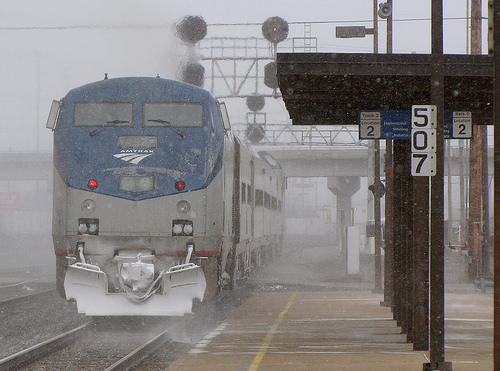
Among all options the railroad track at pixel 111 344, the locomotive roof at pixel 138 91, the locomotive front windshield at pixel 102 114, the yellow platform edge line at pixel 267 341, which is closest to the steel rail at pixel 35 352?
the railroad track at pixel 111 344

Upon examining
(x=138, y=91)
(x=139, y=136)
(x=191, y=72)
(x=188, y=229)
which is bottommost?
(x=188, y=229)

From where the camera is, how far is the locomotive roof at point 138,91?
1272 centimetres

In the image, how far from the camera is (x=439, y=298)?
7.87 metres

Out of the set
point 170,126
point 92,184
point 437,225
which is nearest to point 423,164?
point 437,225

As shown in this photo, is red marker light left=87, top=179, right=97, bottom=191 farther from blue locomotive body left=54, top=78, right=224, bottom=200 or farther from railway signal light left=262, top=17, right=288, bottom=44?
railway signal light left=262, top=17, right=288, bottom=44

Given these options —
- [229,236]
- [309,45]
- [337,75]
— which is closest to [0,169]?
[309,45]

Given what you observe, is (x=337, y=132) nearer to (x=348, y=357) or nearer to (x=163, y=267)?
(x=163, y=267)

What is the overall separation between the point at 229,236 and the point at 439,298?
6.53 metres

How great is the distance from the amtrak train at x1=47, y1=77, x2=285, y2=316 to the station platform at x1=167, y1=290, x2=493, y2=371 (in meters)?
1.23

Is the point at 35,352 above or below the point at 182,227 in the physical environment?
below

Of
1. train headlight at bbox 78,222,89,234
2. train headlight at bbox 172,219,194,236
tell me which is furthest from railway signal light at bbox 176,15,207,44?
train headlight at bbox 78,222,89,234

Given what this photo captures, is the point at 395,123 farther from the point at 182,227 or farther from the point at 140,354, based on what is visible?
the point at 140,354

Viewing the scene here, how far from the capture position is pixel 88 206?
12148 millimetres

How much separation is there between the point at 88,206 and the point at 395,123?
16.3ft
